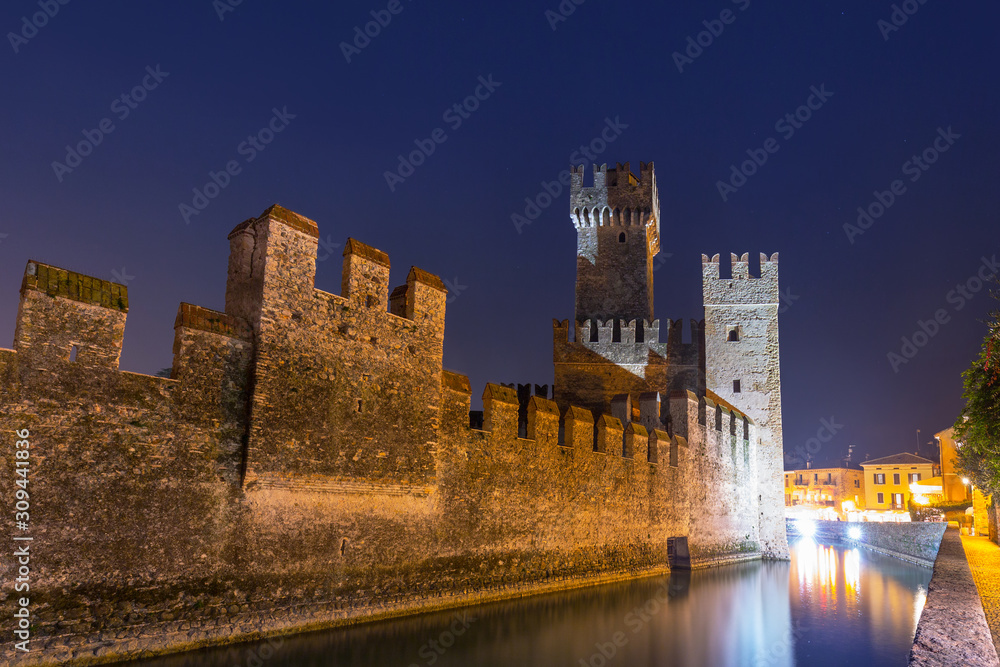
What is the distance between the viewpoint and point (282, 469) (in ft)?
26.3

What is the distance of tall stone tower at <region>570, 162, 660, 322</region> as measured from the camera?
2619cm

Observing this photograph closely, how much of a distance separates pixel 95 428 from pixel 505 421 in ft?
21.0

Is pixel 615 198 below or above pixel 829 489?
above

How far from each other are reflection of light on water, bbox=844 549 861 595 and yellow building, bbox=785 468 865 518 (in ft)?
121

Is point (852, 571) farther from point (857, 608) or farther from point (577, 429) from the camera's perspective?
point (577, 429)

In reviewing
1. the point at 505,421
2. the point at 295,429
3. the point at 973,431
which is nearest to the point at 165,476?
the point at 295,429

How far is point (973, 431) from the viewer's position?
11.4m

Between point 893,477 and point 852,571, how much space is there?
38.1 metres

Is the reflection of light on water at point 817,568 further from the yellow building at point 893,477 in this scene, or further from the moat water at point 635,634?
the yellow building at point 893,477

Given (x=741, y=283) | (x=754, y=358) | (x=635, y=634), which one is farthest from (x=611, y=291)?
(x=635, y=634)

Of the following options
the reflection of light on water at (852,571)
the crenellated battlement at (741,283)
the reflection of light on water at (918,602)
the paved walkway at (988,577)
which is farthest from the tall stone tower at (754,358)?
the reflection of light on water at (918,602)

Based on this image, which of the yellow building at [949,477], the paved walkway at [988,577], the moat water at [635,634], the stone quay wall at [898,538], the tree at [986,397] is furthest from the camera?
the yellow building at [949,477]

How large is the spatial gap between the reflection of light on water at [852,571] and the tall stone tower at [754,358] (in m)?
2.10

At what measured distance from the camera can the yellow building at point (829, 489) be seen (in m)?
61.2
